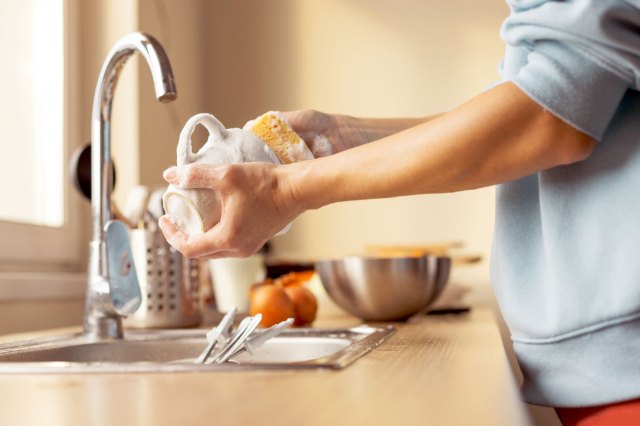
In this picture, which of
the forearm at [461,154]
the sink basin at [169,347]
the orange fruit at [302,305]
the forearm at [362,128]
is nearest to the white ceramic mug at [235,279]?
the orange fruit at [302,305]

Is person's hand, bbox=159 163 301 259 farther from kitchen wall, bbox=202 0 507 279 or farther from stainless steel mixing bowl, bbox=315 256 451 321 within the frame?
kitchen wall, bbox=202 0 507 279

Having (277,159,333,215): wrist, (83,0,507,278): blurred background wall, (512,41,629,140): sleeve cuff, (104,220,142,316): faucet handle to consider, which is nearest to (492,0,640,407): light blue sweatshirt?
(512,41,629,140): sleeve cuff

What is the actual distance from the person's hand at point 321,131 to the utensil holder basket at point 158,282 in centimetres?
51

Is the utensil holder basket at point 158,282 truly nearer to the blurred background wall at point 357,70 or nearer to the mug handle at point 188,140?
the mug handle at point 188,140

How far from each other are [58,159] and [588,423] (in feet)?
4.47

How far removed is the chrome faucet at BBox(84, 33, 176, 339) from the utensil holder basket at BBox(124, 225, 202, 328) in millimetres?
237

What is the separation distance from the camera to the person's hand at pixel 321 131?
96 cm

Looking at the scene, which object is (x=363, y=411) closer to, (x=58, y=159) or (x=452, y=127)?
(x=452, y=127)

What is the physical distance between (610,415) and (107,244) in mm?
677

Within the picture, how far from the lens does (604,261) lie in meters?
0.72

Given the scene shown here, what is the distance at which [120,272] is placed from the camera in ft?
3.71

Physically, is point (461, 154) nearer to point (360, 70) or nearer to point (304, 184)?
point (304, 184)

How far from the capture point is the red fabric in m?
0.73

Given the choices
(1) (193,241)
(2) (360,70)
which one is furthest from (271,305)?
(2) (360,70)
